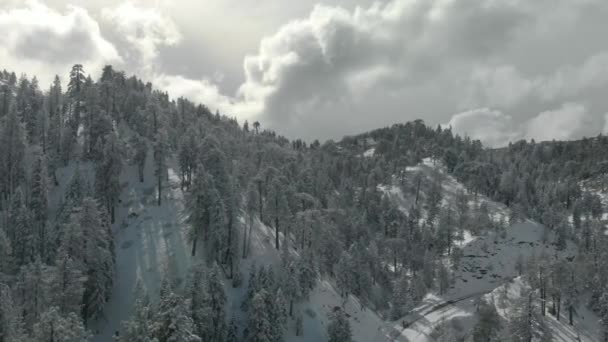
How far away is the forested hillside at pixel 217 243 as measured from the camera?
53.2m

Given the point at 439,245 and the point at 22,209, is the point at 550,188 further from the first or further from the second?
the point at 22,209

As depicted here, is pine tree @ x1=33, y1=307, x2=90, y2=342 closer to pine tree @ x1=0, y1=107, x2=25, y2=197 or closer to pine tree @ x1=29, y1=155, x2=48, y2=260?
pine tree @ x1=29, y1=155, x2=48, y2=260

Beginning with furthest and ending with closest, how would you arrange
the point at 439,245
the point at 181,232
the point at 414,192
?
the point at 414,192, the point at 439,245, the point at 181,232

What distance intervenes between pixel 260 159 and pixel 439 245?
5899cm

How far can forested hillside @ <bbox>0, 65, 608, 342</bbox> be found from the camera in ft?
174

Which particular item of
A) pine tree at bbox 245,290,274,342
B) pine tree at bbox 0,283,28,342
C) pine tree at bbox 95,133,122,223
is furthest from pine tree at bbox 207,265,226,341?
pine tree at bbox 95,133,122,223

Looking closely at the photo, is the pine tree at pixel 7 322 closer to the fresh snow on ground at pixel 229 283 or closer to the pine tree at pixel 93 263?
the pine tree at pixel 93 263

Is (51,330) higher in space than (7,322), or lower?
higher

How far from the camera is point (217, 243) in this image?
6881 cm

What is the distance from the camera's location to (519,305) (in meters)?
66.1

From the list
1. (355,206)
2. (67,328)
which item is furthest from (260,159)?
(67,328)

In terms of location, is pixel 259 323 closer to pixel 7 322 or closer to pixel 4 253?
pixel 7 322

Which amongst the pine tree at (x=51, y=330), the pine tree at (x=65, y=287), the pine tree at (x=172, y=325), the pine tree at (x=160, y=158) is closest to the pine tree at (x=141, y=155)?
the pine tree at (x=160, y=158)

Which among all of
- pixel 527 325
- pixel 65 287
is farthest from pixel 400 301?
pixel 65 287
